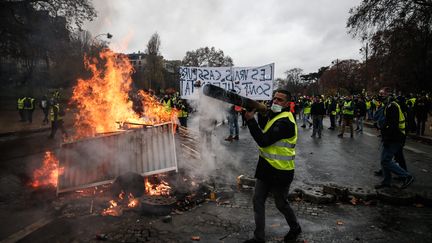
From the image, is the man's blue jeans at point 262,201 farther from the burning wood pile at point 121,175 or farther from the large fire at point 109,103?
the large fire at point 109,103

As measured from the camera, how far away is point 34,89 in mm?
38562

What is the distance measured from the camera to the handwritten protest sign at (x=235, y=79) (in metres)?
12.2

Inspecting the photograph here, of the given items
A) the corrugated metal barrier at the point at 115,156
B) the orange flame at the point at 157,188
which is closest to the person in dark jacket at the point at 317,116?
the corrugated metal barrier at the point at 115,156

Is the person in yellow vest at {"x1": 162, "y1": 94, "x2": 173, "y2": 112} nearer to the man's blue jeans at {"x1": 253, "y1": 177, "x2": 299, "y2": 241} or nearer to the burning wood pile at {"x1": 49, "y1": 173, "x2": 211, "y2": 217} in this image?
the burning wood pile at {"x1": 49, "y1": 173, "x2": 211, "y2": 217}

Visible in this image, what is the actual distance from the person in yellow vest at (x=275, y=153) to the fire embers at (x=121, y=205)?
225cm

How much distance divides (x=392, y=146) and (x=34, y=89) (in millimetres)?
41126

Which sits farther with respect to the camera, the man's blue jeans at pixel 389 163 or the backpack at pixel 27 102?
the backpack at pixel 27 102

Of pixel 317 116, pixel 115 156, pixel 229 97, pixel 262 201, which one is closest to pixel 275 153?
pixel 262 201

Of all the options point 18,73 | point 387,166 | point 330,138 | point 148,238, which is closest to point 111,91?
point 148,238

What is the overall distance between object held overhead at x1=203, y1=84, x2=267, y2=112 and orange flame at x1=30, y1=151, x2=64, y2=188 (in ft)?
13.3

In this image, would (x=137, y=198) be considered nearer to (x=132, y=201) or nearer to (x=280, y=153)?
(x=132, y=201)

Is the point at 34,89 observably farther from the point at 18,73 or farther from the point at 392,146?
the point at 392,146

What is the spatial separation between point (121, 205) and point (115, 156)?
119cm

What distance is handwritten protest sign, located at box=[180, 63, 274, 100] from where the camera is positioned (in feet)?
40.1
